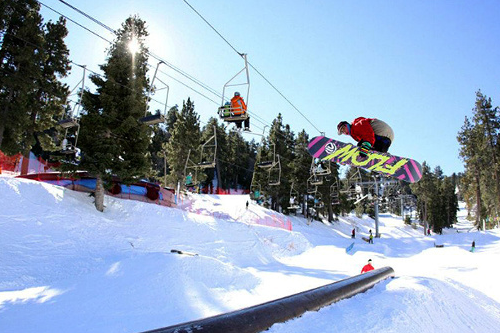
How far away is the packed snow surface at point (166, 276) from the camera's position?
4.95 m

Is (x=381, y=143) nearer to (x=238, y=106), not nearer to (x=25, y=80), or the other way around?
(x=238, y=106)

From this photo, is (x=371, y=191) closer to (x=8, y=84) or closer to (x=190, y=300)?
(x=190, y=300)

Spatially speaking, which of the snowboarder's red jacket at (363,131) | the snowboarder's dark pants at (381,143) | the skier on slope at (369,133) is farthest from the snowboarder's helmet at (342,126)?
the snowboarder's dark pants at (381,143)

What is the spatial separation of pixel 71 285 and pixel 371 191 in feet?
61.7

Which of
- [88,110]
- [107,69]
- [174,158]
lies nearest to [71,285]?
[88,110]

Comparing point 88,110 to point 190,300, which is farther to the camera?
point 88,110

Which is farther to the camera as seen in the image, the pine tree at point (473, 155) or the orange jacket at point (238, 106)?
the pine tree at point (473, 155)

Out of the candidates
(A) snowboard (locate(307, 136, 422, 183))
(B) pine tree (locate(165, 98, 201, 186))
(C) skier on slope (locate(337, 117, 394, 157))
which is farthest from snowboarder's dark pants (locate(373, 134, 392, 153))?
(B) pine tree (locate(165, 98, 201, 186))

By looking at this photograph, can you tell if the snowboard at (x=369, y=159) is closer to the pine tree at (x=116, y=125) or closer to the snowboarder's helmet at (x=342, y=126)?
the snowboarder's helmet at (x=342, y=126)

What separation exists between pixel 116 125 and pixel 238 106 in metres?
11.0

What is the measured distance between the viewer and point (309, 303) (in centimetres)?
377

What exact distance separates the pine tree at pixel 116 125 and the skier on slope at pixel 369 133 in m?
13.5

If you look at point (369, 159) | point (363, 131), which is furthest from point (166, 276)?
point (369, 159)

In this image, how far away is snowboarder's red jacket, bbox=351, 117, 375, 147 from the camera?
9539mm
